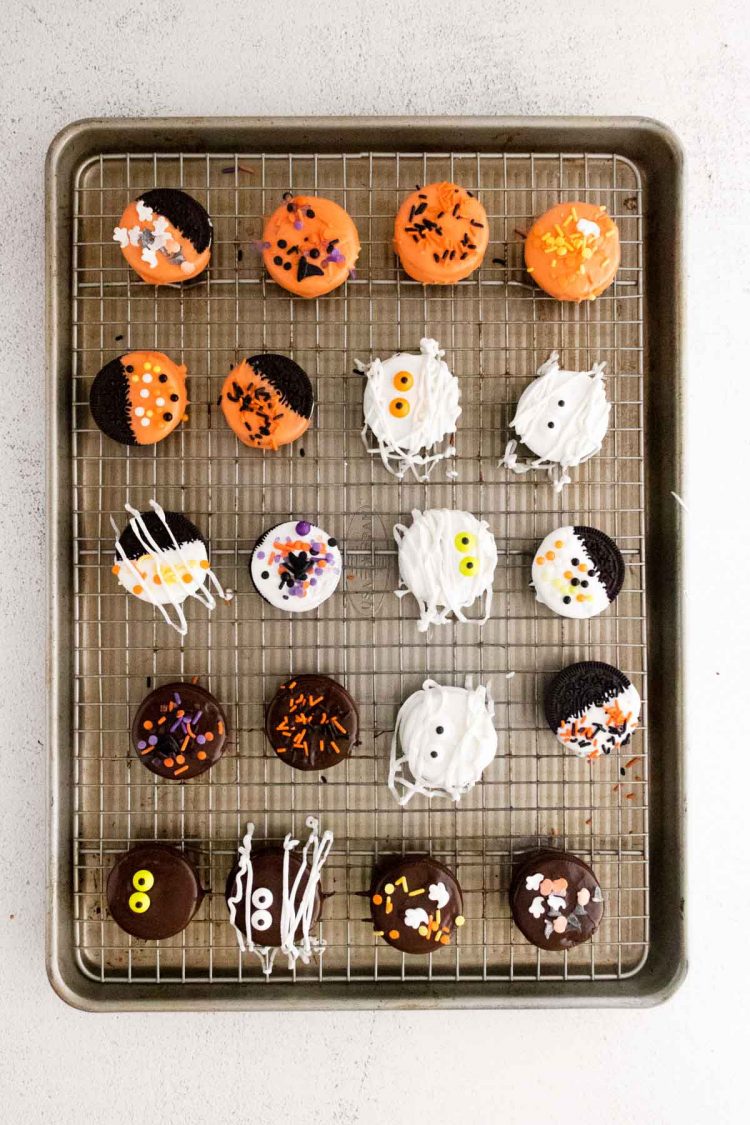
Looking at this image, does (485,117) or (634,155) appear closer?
(485,117)

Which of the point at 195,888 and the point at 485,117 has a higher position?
the point at 485,117

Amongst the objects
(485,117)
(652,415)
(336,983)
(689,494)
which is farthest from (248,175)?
(336,983)

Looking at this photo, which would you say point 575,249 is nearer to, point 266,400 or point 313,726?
point 266,400

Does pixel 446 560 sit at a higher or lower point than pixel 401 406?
lower

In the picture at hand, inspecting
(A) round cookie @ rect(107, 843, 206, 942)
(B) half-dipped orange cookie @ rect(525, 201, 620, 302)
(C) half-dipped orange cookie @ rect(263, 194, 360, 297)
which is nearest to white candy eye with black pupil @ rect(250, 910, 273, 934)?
(A) round cookie @ rect(107, 843, 206, 942)

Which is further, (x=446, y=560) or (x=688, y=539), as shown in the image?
(x=688, y=539)

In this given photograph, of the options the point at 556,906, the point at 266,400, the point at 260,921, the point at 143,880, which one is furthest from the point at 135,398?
the point at 556,906

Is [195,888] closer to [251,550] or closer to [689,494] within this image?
[251,550]

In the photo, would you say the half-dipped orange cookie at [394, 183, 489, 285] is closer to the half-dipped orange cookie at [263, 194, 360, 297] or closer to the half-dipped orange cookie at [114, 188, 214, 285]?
the half-dipped orange cookie at [263, 194, 360, 297]
